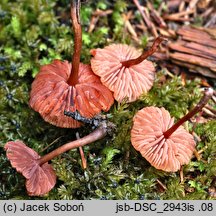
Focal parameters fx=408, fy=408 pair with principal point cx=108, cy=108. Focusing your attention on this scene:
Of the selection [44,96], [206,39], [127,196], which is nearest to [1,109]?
[44,96]

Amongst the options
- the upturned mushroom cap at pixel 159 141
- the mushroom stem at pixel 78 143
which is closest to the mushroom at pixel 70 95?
the mushroom stem at pixel 78 143

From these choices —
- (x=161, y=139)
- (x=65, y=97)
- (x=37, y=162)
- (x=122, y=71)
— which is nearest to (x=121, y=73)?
(x=122, y=71)

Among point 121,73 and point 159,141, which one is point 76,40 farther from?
point 159,141

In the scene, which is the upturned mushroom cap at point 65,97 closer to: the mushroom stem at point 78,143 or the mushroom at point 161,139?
the mushroom stem at point 78,143

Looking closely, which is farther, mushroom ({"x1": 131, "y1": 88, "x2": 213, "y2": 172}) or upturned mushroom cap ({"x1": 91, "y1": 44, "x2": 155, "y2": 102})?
upturned mushroom cap ({"x1": 91, "y1": 44, "x2": 155, "y2": 102})

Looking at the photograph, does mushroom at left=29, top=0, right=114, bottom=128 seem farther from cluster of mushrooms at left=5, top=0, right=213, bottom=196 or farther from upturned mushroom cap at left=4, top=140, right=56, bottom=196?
upturned mushroom cap at left=4, top=140, right=56, bottom=196

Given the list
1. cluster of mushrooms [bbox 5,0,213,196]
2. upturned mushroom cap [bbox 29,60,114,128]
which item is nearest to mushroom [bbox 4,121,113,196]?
cluster of mushrooms [bbox 5,0,213,196]

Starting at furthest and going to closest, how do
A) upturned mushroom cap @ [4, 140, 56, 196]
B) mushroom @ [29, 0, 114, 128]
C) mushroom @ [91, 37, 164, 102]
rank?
mushroom @ [91, 37, 164, 102]
mushroom @ [29, 0, 114, 128]
upturned mushroom cap @ [4, 140, 56, 196]

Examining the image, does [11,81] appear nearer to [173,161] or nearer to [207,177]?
[173,161]

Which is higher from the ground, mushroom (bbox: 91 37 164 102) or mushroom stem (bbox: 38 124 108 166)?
mushroom (bbox: 91 37 164 102)
